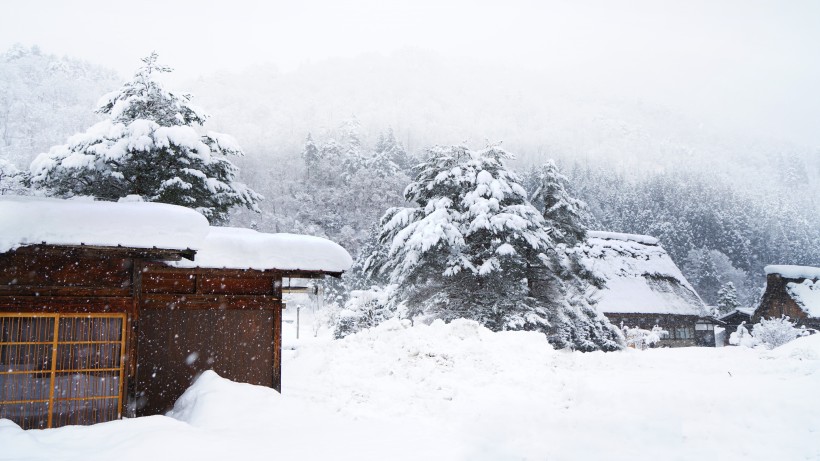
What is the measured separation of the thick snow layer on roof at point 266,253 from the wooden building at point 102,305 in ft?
0.11

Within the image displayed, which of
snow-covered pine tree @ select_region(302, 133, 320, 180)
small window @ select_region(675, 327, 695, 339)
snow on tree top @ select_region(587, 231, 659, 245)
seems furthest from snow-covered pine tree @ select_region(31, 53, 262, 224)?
snow-covered pine tree @ select_region(302, 133, 320, 180)

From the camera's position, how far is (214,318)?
10.5 m

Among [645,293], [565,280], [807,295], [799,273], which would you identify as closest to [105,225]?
[565,280]

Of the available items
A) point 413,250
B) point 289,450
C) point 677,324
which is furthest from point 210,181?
point 677,324

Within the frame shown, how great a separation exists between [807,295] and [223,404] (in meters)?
37.5

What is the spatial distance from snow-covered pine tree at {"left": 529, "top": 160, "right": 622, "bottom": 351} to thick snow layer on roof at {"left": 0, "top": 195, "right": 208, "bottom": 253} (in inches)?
575

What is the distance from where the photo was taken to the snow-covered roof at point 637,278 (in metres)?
31.0

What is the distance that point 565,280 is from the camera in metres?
21.8

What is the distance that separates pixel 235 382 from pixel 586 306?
15.6 meters

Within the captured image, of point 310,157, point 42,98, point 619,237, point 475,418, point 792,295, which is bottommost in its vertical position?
point 475,418

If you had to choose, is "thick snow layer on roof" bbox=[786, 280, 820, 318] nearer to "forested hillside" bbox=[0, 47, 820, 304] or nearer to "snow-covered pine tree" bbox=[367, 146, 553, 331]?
"forested hillside" bbox=[0, 47, 820, 304]

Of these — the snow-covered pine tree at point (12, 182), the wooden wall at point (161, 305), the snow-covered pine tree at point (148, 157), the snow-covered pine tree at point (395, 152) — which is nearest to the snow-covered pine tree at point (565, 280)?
the snow-covered pine tree at point (148, 157)

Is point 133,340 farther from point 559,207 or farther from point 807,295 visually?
point 807,295

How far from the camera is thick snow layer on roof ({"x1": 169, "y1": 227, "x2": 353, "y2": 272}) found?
10.2 metres
